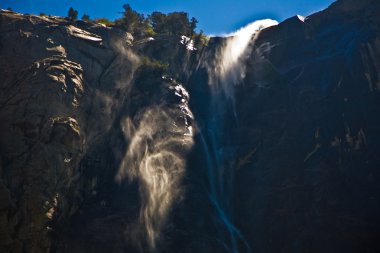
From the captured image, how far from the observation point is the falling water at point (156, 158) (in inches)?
1215

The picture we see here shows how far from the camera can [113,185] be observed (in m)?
31.7

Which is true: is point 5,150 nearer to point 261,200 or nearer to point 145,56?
point 145,56

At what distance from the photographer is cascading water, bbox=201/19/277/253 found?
33.4 metres

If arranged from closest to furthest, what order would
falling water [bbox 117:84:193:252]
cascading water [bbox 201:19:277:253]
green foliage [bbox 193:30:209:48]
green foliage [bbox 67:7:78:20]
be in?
falling water [bbox 117:84:193:252] < cascading water [bbox 201:19:277:253] < green foliage [bbox 67:7:78:20] < green foliage [bbox 193:30:209:48]

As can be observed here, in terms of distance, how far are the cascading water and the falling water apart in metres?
2.52

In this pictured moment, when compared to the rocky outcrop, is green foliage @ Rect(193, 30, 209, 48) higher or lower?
higher

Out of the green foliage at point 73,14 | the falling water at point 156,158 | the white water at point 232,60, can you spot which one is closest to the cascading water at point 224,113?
the white water at point 232,60

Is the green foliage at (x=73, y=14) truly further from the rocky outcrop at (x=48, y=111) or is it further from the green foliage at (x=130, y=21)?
the green foliage at (x=130, y=21)

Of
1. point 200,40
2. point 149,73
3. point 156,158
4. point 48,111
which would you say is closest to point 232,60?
point 200,40

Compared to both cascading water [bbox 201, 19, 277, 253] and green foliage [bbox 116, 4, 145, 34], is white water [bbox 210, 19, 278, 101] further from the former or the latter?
green foliage [bbox 116, 4, 145, 34]

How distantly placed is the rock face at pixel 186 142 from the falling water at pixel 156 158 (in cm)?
9

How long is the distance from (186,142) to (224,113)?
7220 millimetres

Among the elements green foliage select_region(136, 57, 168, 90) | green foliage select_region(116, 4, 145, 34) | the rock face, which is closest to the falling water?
the rock face

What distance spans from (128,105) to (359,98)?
18.8m
